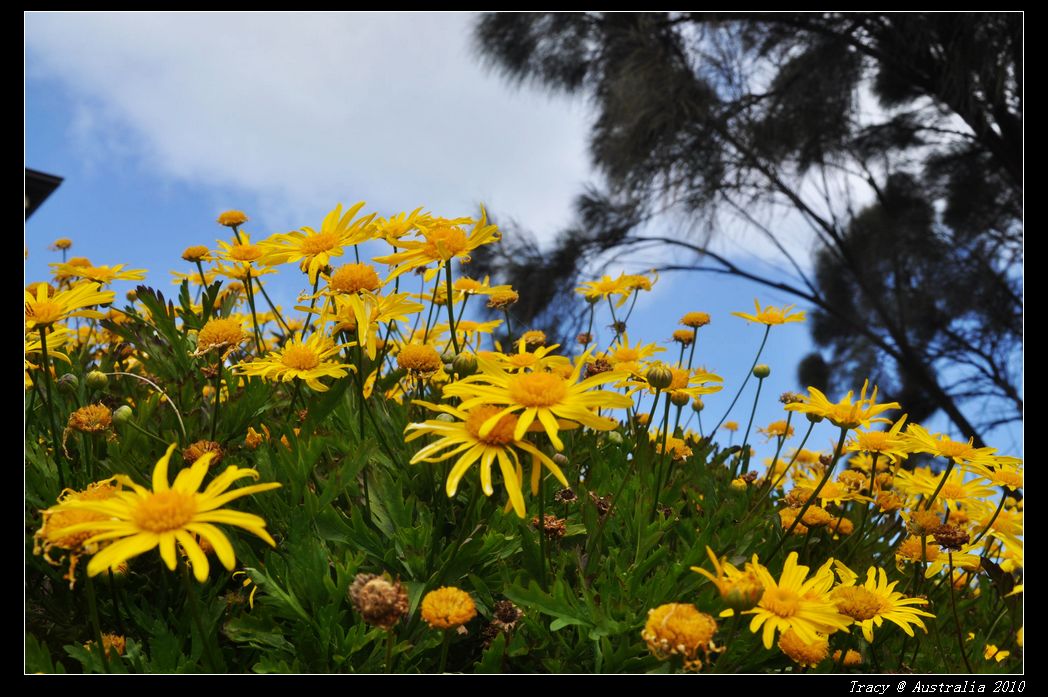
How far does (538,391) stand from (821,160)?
22.8 ft

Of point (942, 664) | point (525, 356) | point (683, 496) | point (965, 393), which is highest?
point (965, 393)

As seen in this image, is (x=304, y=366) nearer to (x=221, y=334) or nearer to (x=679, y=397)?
(x=221, y=334)

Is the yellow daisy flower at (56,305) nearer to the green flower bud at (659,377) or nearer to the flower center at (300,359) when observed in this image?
the flower center at (300,359)

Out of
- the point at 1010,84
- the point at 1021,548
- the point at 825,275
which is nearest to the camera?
the point at 1021,548

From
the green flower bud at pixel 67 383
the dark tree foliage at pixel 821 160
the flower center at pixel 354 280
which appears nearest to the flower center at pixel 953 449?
the flower center at pixel 354 280

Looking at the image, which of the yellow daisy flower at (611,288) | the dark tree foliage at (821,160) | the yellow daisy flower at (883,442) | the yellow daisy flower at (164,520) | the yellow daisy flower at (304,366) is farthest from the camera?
the dark tree foliage at (821,160)

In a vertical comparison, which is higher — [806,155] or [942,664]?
[806,155]

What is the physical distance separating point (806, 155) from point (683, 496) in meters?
6.11

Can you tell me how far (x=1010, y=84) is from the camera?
19.4ft

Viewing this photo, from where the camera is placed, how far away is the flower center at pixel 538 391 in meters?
0.74

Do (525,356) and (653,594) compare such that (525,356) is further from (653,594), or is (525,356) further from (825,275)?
(825,275)

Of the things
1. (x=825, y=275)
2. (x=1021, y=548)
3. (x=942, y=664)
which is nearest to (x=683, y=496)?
(x=942, y=664)

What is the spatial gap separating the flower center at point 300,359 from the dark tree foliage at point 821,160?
5.78 meters
